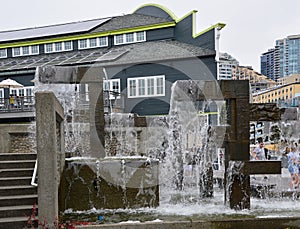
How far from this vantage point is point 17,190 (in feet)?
21.2

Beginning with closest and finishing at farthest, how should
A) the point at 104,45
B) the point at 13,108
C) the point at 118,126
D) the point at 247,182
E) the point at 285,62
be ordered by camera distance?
1. the point at 247,182
2. the point at 118,126
3. the point at 13,108
4. the point at 104,45
5. the point at 285,62

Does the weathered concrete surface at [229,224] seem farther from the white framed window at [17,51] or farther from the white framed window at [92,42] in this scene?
the white framed window at [17,51]

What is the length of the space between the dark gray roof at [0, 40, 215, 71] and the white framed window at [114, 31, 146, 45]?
415 millimetres

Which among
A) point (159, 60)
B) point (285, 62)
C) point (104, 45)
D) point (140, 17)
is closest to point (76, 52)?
point (104, 45)

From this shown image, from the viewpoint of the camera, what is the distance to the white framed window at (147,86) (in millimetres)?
24938

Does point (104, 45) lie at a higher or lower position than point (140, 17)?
lower

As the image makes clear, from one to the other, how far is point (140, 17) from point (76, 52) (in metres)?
6.24

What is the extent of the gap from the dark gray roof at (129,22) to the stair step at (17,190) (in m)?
22.1

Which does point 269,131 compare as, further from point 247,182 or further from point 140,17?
point 140,17

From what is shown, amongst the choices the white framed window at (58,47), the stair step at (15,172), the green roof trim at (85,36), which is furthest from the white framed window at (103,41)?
the stair step at (15,172)

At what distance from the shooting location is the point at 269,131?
62.9 ft

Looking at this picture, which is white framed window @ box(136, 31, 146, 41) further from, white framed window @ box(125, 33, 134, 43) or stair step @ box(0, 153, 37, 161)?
stair step @ box(0, 153, 37, 161)

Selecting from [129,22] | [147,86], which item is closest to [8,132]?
[147,86]

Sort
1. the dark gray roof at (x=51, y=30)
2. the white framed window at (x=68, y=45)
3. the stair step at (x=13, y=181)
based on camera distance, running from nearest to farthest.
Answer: the stair step at (x=13, y=181), the white framed window at (x=68, y=45), the dark gray roof at (x=51, y=30)
